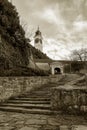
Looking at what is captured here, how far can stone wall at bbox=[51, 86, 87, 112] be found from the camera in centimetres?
452

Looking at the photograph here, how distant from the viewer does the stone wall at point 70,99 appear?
4520mm

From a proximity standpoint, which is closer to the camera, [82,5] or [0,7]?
[82,5]

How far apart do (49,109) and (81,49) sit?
126 feet

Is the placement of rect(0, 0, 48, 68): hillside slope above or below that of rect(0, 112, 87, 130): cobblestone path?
above

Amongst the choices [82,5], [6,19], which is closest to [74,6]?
[82,5]

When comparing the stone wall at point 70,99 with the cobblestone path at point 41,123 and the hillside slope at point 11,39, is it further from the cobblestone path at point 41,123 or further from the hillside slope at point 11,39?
the hillside slope at point 11,39

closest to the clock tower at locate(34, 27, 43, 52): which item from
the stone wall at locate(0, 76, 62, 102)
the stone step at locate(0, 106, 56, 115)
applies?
the stone wall at locate(0, 76, 62, 102)

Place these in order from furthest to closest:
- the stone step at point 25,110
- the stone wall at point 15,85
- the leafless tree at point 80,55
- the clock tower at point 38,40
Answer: the clock tower at point 38,40, the leafless tree at point 80,55, the stone wall at point 15,85, the stone step at point 25,110

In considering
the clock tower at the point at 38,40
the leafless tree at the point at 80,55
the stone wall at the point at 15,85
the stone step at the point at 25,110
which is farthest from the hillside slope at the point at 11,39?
the clock tower at the point at 38,40

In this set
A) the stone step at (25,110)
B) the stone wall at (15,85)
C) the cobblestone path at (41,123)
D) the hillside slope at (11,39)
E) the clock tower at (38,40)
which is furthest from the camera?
the clock tower at (38,40)

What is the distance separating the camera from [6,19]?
44.8 ft

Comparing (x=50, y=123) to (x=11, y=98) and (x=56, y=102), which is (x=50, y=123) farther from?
(x=11, y=98)

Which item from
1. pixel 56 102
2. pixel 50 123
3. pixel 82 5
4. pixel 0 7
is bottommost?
pixel 50 123

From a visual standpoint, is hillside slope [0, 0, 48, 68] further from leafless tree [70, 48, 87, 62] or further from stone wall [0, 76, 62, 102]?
leafless tree [70, 48, 87, 62]
